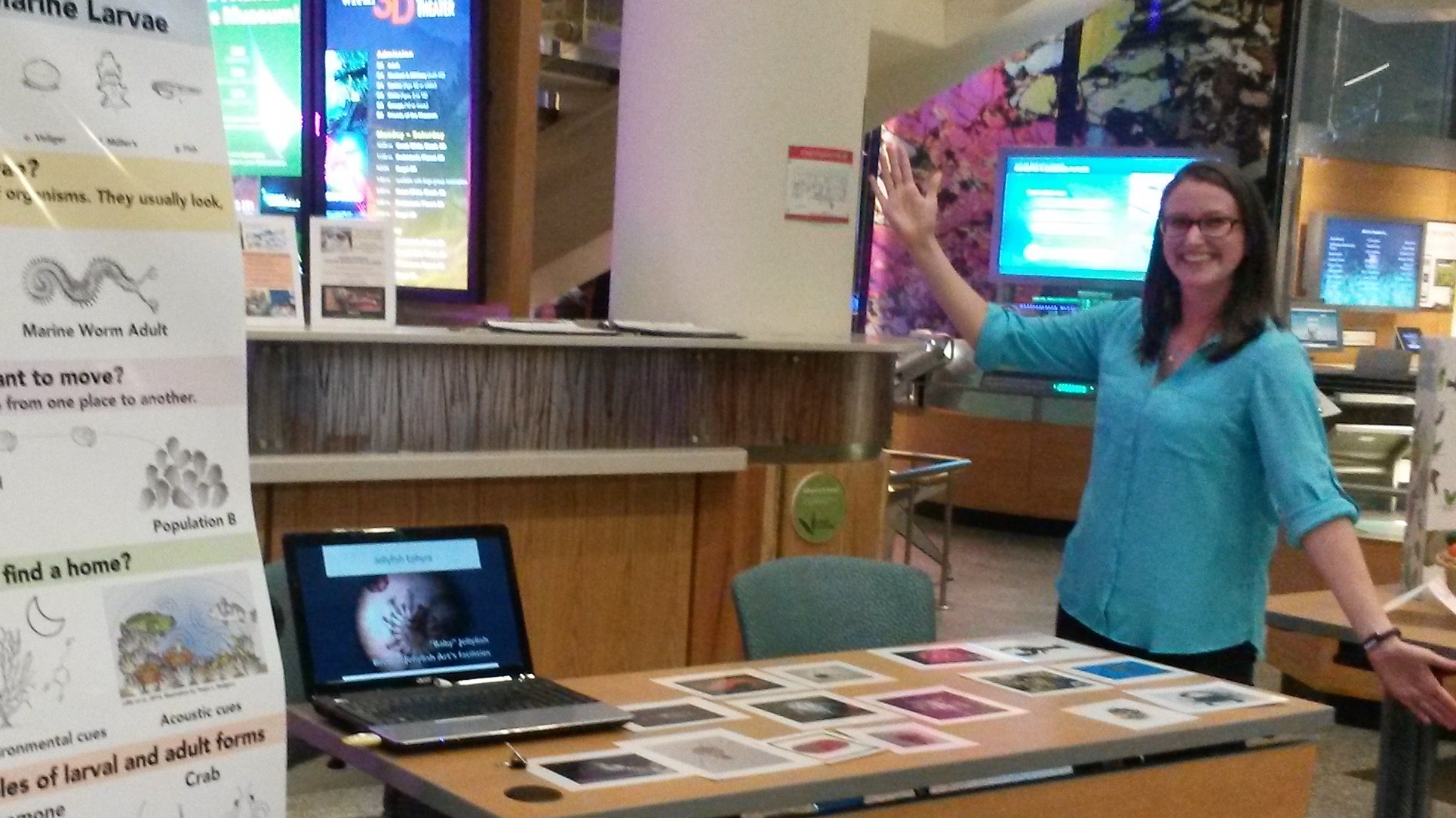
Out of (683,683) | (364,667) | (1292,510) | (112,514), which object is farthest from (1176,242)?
(112,514)

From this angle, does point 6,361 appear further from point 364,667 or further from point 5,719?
point 364,667

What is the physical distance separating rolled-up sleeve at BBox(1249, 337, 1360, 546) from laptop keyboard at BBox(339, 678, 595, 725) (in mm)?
1322

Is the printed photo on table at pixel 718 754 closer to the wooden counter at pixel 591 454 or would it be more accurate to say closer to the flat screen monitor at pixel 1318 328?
the wooden counter at pixel 591 454

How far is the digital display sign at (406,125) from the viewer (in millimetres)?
5406

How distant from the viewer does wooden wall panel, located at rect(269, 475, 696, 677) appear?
13.2 feet

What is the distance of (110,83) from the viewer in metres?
1.86

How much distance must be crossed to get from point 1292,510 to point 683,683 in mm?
1139

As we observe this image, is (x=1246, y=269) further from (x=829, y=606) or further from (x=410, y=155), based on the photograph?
(x=410, y=155)

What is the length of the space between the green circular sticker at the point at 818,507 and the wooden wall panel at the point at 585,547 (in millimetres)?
309

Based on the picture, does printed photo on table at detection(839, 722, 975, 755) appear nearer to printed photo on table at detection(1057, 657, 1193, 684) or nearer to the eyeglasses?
printed photo on table at detection(1057, 657, 1193, 684)

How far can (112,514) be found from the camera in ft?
5.98

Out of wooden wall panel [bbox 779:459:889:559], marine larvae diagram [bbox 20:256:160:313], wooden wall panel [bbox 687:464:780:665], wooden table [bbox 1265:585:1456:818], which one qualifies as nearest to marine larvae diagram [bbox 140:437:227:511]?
marine larvae diagram [bbox 20:256:160:313]

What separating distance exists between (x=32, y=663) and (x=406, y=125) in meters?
3.93

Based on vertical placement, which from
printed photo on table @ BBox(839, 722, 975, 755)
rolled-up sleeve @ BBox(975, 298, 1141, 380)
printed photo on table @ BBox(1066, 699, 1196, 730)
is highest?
rolled-up sleeve @ BBox(975, 298, 1141, 380)
